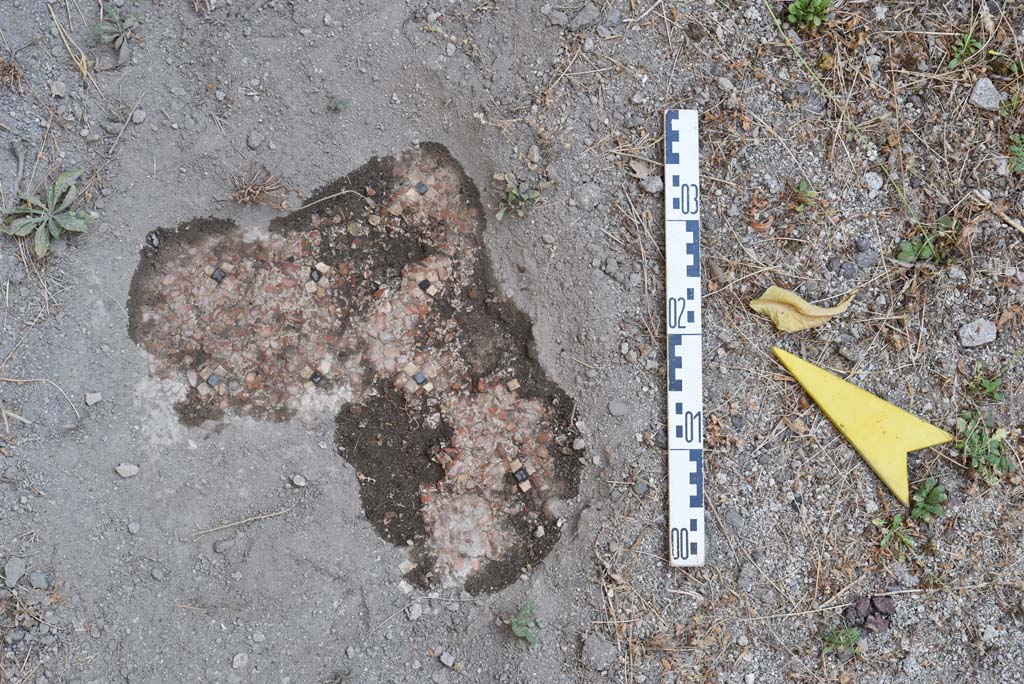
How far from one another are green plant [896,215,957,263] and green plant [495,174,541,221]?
1693 millimetres

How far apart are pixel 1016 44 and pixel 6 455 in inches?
188

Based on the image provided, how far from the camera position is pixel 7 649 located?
2672 mm

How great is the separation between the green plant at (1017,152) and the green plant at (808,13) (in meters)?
1.03

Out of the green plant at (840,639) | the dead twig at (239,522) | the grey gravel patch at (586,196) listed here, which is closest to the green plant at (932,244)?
the grey gravel patch at (586,196)

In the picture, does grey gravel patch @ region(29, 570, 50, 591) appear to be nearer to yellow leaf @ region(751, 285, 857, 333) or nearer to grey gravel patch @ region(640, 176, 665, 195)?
grey gravel patch @ region(640, 176, 665, 195)

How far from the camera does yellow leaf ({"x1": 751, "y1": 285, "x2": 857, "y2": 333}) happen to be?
290 cm

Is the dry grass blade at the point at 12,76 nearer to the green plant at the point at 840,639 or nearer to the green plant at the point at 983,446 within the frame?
the green plant at the point at 840,639

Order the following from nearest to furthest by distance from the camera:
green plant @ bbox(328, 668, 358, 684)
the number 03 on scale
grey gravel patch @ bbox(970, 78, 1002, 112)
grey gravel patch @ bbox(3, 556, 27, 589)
Result: 1. grey gravel patch @ bbox(3, 556, 27, 589)
2. green plant @ bbox(328, 668, 358, 684)
3. the number 03 on scale
4. grey gravel patch @ bbox(970, 78, 1002, 112)

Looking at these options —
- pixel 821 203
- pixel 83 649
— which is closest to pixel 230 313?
pixel 83 649

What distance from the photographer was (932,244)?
298 cm

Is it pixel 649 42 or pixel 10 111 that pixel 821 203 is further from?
pixel 10 111

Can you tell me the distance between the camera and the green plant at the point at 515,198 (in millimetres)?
2867

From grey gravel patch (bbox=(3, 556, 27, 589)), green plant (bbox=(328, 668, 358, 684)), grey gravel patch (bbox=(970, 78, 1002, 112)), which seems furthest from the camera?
grey gravel patch (bbox=(970, 78, 1002, 112))

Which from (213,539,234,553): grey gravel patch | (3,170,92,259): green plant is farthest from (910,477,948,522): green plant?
(3,170,92,259): green plant
